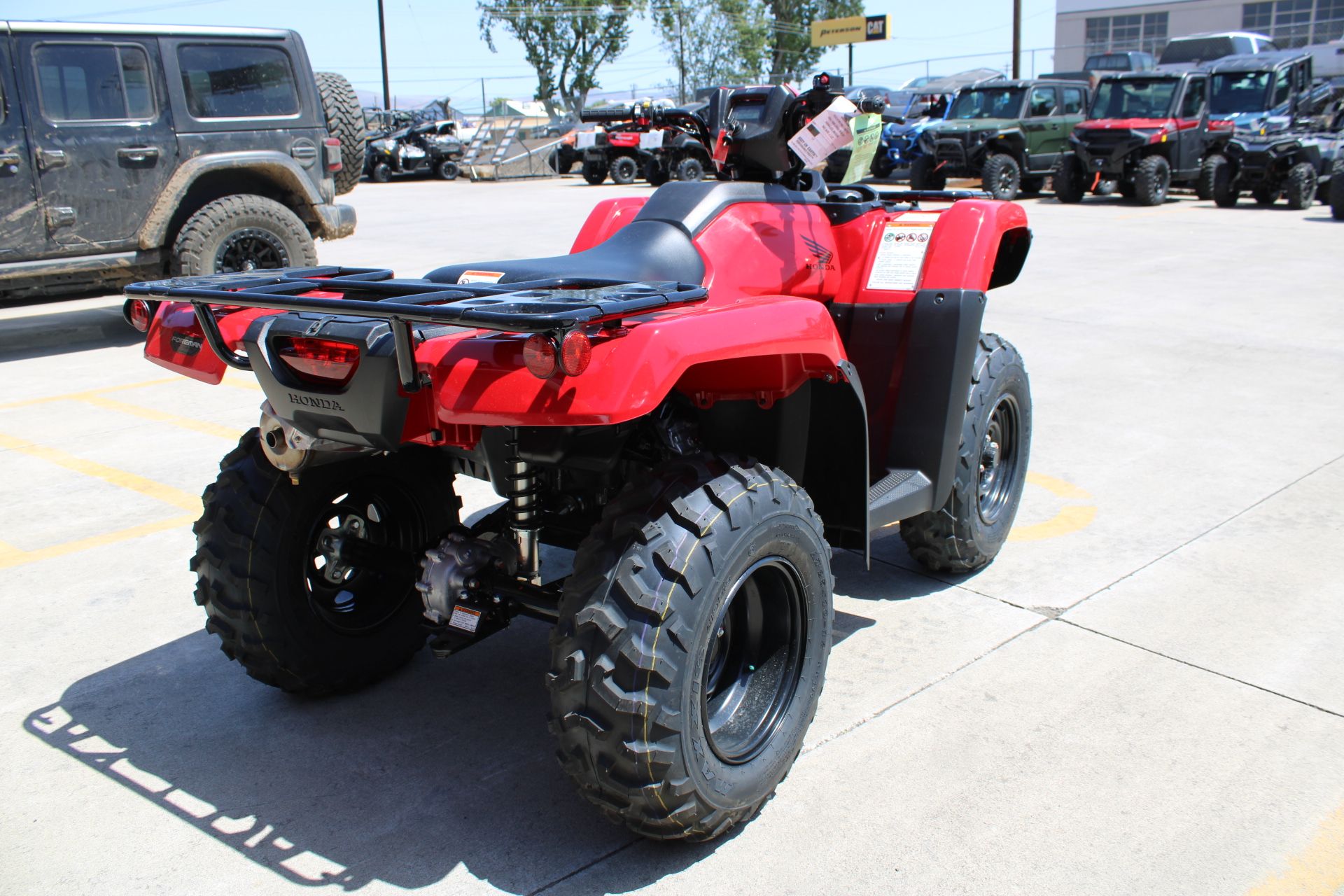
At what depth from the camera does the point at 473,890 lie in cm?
269

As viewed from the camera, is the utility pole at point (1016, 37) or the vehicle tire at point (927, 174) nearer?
the vehicle tire at point (927, 174)

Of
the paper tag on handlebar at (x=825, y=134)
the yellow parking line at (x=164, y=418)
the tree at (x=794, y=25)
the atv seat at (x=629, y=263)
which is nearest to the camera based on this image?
the atv seat at (x=629, y=263)

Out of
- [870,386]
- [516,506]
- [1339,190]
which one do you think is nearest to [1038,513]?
[870,386]

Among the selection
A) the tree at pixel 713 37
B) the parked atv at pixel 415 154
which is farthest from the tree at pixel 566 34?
the parked atv at pixel 415 154

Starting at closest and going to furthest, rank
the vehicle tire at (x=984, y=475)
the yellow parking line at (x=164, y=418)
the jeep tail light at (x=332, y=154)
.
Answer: the vehicle tire at (x=984, y=475), the yellow parking line at (x=164, y=418), the jeep tail light at (x=332, y=154)

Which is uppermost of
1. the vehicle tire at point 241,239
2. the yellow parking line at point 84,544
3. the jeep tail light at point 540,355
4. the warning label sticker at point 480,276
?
the warning label sticker at point 480,276

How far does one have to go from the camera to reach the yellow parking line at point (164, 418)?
22.1 feet

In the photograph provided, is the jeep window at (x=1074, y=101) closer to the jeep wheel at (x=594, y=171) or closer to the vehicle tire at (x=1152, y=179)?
the vehicle tire at (x=1152, y=179)

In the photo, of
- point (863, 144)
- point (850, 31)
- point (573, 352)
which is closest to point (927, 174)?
point (863, 144)

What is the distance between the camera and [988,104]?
2116 cm

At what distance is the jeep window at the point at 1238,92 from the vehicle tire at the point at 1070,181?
2.71 meters

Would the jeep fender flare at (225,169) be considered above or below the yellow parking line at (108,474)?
above

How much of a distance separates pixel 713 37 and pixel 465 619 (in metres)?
63.2

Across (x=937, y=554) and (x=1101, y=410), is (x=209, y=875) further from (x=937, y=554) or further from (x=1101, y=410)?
(x=1101, y=410)
